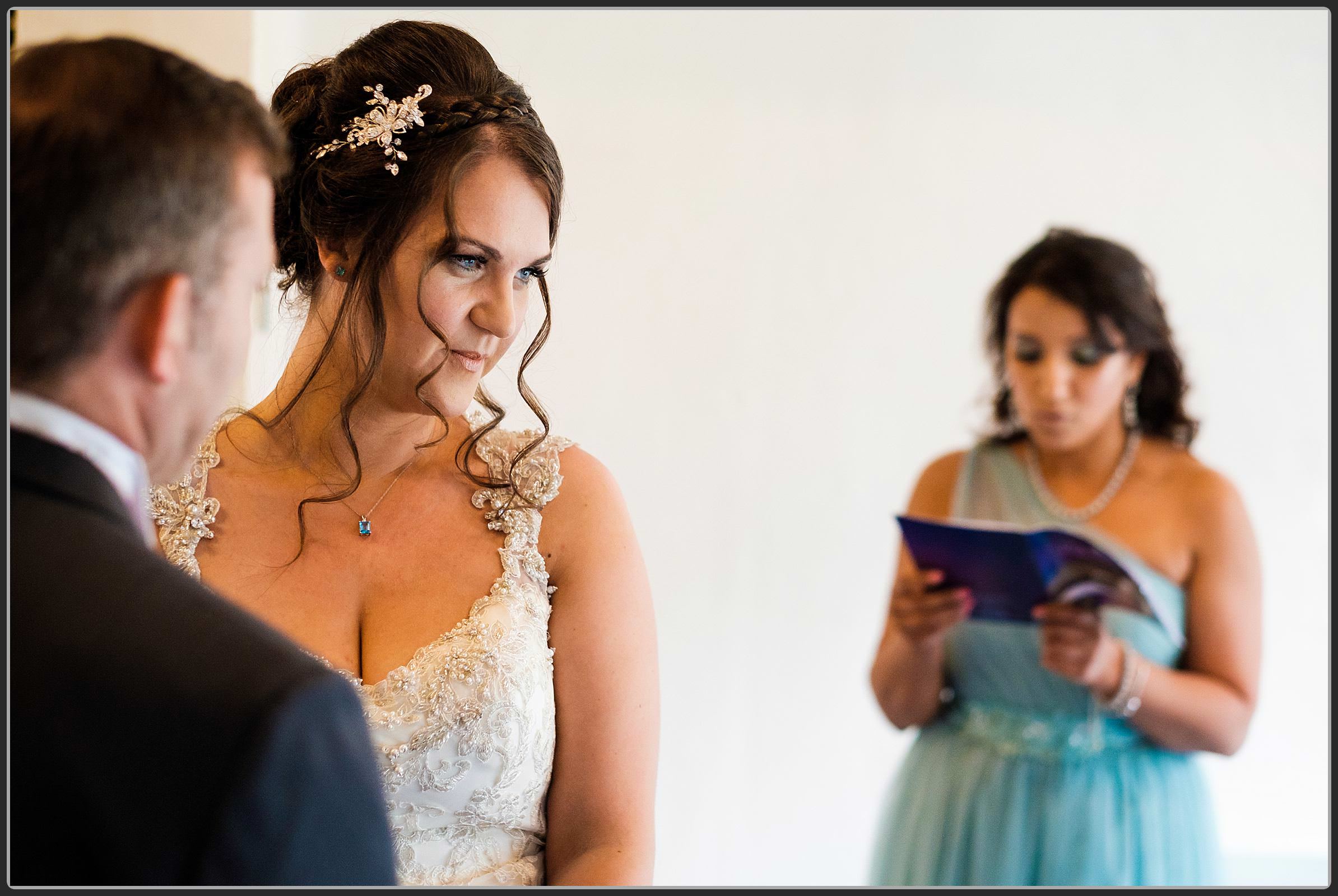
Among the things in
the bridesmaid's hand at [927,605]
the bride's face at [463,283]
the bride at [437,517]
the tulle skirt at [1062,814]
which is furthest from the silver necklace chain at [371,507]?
the tulle skirt at [1062,814]

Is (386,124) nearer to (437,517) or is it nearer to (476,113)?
(476,113)

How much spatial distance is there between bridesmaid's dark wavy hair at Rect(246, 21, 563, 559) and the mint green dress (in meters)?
1.19

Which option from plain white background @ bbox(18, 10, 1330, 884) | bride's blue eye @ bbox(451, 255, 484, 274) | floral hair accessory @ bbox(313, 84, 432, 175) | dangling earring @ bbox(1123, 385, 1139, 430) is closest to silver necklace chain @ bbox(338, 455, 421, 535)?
bride's blue eye @ bbox(451, 255, 484, 274)

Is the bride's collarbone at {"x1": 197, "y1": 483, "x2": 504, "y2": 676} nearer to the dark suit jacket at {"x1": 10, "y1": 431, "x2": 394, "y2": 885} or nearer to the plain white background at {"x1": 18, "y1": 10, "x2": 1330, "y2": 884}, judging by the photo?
the dark suit jacket at {"x1": 10, "y1": 431, "x2": 394, "y2": 885}

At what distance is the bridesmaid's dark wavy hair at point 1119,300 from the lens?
8.11 feet

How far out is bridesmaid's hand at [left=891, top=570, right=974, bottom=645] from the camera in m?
2.21

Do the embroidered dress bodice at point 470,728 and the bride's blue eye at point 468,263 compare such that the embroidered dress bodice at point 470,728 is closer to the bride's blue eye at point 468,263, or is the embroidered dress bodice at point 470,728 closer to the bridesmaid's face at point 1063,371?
the bride's blue eye at point 468,263

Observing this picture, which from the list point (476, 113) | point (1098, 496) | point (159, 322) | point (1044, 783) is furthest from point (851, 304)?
point (159, 322)

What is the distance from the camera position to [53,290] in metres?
0.79

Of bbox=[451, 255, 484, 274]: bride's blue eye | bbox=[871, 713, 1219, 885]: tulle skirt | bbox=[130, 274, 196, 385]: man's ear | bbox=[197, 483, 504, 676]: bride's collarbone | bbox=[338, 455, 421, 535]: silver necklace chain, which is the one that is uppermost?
bbox=[451, 255, 484, 274]: bride's blue eye

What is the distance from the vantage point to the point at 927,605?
2.24 meters

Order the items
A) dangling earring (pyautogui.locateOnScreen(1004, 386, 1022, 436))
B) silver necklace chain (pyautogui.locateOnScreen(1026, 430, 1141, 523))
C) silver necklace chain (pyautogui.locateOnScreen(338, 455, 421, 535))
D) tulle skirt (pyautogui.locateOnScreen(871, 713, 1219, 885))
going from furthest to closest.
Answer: dangling earring (pyautogui.locateOnScreen(1004, 386, 1022, 436)), silver necklace chain (pyautogui.locateOnScreen(1026, 430, 1141, 523)), tulle skirt (pyautogui.locateOnScreen(871, 713, 1219, 885)), silver necklace chain (pyautogui.locateOnScreen(338, 455, 421, 535))

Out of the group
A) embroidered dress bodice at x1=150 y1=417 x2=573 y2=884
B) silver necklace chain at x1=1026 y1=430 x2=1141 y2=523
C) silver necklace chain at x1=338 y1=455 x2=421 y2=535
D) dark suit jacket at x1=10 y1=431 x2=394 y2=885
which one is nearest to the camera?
dark suit jacket at x1=10 y1=431 x2=394 y2=885

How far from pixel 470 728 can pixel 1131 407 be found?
1706 mm
